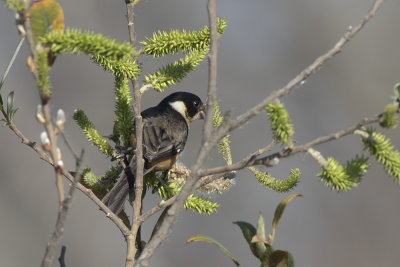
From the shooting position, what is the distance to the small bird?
12.7ft

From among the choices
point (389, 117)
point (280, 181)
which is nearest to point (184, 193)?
point (389, 117)

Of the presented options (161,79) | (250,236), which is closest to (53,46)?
(250,236)

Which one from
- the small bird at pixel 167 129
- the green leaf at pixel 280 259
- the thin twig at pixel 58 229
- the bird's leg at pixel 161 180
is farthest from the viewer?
the small bird at pixel 167 129

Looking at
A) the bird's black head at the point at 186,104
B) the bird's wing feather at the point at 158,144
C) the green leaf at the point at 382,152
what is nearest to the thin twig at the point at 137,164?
the green leaf at the point at 382,152

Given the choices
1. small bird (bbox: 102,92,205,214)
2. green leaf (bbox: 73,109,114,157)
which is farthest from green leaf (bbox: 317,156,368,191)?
small bird (bbox: 102,92,205,214)

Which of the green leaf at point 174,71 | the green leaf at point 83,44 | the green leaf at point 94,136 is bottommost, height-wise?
the green leaf at point 83,44

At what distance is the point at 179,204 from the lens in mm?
1212

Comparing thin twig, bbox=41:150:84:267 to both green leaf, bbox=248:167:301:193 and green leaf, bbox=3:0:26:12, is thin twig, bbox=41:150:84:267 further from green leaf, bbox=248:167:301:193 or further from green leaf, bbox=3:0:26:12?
green leaf, bbox=248:167:301:193

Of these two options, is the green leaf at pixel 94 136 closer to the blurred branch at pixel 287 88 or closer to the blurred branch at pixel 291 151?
the blurred branch at pixel 291 151

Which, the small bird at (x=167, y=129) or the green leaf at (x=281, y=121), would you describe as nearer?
the green leaf at (x=281, y=121)

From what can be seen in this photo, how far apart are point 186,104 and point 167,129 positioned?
671 mm

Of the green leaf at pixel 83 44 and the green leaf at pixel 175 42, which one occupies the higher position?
the green leaf at pixel 175 42

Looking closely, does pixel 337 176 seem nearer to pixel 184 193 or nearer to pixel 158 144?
pixel 184 193

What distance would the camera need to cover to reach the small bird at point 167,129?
3860 mm
